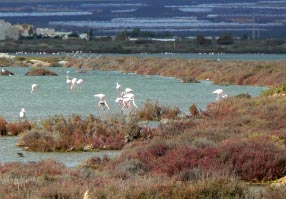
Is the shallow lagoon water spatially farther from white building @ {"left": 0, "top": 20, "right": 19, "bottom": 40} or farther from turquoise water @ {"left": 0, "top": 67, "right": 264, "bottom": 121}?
white building @ {"left": 0, "top": 20, "right": 19, "bottom": 40}

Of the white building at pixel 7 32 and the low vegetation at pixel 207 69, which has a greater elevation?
the low vegetation at pixel 207 69

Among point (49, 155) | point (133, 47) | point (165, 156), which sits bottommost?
point (133, 47)

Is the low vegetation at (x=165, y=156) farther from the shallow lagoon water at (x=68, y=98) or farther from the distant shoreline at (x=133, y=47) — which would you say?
the distant shoreline at (x=133, y=47)

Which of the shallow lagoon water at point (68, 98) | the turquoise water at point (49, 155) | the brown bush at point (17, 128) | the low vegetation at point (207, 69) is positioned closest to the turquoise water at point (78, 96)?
the shallow lagoon water at point (68, 98)

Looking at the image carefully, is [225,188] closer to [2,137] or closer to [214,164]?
[214,164]

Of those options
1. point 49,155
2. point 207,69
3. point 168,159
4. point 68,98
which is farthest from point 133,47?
point 168,159

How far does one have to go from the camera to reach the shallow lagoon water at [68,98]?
849 inches

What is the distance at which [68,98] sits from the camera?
1606 inches

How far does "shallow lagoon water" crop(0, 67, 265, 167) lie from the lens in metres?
21.6

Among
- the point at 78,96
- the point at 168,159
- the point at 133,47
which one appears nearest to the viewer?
the point at 168,159

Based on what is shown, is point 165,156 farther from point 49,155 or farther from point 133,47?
point 133,47

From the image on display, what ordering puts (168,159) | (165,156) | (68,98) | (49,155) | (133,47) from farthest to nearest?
(133,47) → (68,98) → (49,155) → (165,156) → (168,159)

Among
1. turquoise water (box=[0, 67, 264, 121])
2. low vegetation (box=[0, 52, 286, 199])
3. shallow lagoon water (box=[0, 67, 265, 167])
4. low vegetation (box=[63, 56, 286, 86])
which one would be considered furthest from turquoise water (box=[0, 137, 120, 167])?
low vegetation (box=[63, 56, 286, 86])

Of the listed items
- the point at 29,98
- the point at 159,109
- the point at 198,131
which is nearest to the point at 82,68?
the point at 29,98
